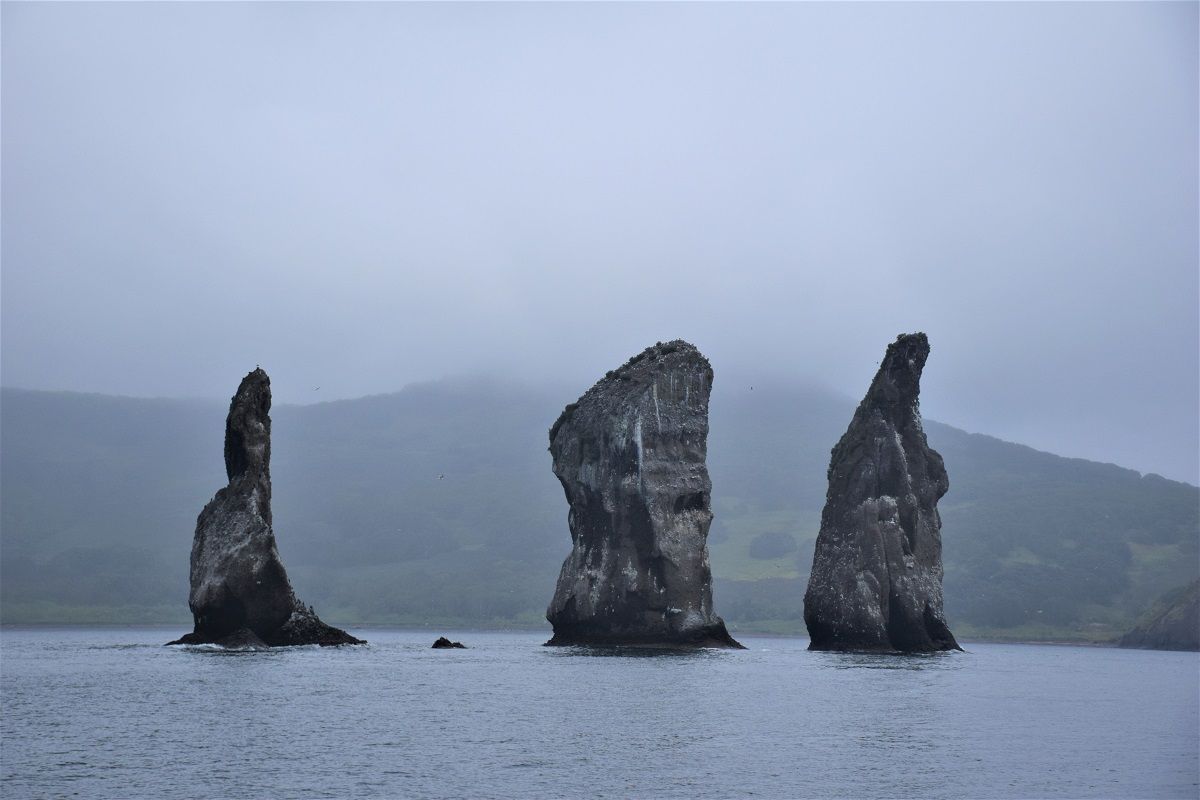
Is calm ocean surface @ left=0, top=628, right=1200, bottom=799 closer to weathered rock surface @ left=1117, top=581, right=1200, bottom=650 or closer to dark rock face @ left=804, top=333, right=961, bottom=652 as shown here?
dark rock face @ left=804, top=333, right=961, bottom=652

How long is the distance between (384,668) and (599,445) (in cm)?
2765

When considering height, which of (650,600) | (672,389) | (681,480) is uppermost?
(672,389)

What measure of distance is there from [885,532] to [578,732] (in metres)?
51.2

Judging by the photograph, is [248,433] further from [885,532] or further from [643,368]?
[885,532]

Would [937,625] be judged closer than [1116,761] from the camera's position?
No

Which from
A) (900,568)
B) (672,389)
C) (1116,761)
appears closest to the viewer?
(1116,761)

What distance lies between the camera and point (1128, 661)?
130m

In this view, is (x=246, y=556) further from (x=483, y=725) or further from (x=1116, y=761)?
(x=1116, y=761)

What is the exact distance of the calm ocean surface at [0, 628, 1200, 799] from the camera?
3688cm

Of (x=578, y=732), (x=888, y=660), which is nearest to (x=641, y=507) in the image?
(x=888, y=660)

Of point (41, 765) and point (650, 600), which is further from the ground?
point (650, 600)

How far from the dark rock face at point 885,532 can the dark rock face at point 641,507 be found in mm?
9651

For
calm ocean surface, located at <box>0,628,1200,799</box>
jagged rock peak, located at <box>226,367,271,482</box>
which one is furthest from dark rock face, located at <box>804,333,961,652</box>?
jagged rock peak, located at <box>226,367,271,482</box>

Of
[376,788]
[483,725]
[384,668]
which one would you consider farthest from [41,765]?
[384,668]
